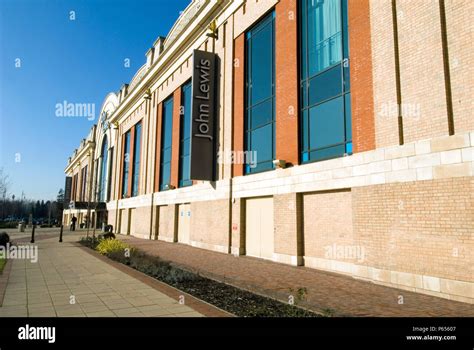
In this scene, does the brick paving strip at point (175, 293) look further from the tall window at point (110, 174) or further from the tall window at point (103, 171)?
the tall window at point (103, 171)

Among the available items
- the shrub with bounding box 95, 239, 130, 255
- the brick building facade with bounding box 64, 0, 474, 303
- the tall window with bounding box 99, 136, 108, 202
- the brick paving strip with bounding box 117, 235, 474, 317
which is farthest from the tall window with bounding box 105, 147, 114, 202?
the brick paving strip with bounding box 117, 235, 474, 317

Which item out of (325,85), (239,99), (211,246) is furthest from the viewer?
(211,246)

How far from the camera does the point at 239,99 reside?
17.1 metres

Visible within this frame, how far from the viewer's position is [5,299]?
22.6 ft

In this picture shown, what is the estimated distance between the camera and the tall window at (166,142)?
25594 mm

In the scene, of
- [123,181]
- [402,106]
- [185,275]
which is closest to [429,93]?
[402,106]

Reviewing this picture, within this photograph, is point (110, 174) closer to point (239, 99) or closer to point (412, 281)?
point (239, 99)

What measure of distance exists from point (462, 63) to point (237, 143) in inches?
419

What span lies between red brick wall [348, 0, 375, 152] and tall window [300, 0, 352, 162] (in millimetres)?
415

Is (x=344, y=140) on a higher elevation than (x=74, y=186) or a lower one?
lower

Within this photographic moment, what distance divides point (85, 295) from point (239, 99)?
1232 centimetres

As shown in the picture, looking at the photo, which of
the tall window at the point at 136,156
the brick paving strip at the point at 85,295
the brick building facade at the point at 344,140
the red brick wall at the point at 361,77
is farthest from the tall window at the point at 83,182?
the red brick wall at the point at 361,77

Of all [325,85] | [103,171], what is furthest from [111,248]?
[103,171]
